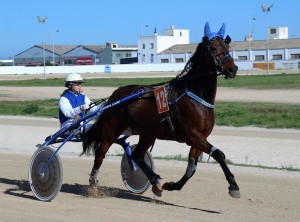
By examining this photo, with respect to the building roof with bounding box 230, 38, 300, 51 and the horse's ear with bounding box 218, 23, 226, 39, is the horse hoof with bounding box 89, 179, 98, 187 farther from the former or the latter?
the building roof with bounding box 230, 38, 300, 51

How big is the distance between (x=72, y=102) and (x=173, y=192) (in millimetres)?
Answer: 1785

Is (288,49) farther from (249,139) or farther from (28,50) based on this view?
(249,139)

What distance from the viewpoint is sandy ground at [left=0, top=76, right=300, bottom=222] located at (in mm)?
6992

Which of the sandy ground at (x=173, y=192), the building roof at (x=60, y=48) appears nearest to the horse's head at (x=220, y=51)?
the sandy ground at (x=173, y=192)

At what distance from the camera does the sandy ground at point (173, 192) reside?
6992 mm

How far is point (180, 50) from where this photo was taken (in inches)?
4195

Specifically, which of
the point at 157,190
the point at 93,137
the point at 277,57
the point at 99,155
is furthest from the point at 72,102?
the point at 277,57

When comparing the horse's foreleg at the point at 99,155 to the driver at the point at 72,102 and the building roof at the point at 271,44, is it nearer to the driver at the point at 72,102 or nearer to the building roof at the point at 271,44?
the driver at the point at 72,102

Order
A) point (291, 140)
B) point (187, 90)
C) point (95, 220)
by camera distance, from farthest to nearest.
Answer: point (291, 140), point (187, 90), point (95, 220)

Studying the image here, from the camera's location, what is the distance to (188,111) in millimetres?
7156

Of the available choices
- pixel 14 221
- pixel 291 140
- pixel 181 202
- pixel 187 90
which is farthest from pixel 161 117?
pixel 291 140

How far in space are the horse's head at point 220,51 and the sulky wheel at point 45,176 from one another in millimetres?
2374

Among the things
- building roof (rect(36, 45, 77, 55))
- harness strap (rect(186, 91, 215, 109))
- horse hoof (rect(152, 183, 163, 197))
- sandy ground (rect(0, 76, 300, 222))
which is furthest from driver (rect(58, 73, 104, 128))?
building roof (rect(36, 45, 77, 55))

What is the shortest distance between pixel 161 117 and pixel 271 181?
2505mm
